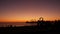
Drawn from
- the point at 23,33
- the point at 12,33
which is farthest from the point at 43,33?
the point at 12,33

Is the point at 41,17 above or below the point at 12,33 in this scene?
above

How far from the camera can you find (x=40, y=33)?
1591 centimetres

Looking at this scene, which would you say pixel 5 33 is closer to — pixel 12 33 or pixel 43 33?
pixel 12 33

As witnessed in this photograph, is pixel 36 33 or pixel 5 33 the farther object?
pixel 36 33

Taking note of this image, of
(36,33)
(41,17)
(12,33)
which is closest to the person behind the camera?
(12,33)

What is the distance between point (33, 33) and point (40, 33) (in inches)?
45.5

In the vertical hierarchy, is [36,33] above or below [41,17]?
below

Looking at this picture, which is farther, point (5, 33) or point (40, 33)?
point (40, 33)

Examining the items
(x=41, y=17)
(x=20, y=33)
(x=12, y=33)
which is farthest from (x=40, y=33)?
(x=41, y=17)

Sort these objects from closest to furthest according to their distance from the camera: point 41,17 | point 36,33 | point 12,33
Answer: point 12,33 < point 36,33 < point 41,17

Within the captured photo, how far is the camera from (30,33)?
15.0m

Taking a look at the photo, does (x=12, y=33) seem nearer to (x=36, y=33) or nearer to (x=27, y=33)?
(x=27, y=33)

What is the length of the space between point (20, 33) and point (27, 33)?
2.96 ft

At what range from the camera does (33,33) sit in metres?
15.3
